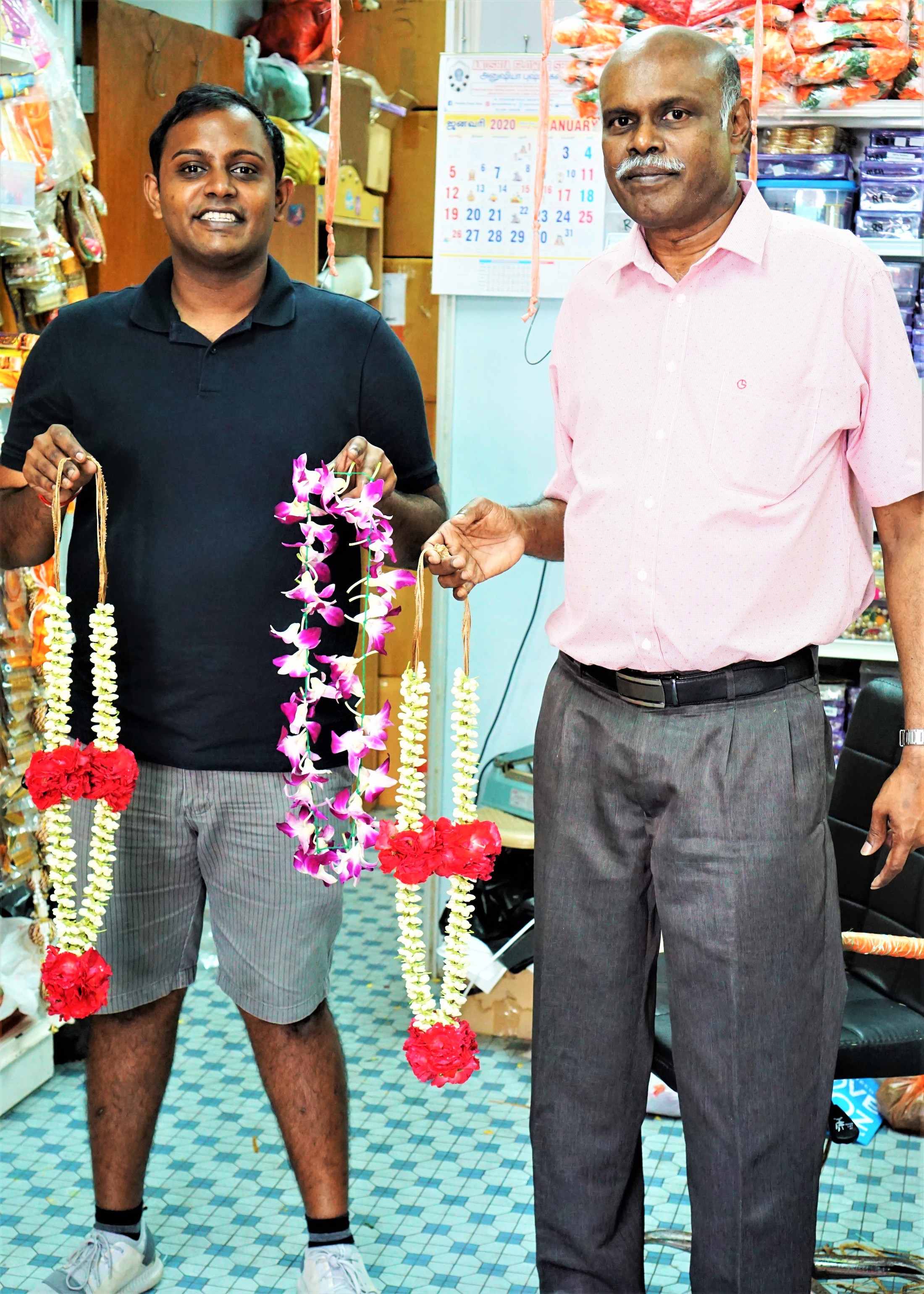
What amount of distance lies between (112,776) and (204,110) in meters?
0.97

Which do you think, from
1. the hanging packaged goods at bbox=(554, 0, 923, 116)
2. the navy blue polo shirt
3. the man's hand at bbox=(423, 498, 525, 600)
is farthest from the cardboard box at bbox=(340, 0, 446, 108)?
the man's hand at bbox=(423, 498, 525, 600)

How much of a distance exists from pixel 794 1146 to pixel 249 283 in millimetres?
1422

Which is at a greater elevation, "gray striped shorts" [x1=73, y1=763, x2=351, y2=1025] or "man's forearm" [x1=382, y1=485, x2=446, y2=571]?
"man's forearm" [x1=382, y1=485, x2=446, y2=571]

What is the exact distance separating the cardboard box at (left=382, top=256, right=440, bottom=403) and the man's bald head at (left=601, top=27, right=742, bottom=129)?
296cm

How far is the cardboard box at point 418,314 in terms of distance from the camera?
474 centimetres

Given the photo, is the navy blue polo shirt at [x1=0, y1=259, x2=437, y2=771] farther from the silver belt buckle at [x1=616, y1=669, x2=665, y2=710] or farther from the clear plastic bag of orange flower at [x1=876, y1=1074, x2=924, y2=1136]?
the clear plastic bag of orange flower at [x1=876, y1=1074, x2=924, y2=1136]

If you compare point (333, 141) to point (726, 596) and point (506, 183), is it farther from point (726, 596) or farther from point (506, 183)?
point (726, 596)

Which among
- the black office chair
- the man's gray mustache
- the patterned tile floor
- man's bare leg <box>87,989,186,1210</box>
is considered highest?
the man's gray mustache

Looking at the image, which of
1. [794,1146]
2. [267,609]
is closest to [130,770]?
[267,609]

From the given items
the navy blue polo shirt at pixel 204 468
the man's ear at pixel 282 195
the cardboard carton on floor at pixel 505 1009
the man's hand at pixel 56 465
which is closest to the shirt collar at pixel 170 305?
the navy blue polo shirt at pixel 204 468

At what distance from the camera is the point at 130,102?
11.9 feet

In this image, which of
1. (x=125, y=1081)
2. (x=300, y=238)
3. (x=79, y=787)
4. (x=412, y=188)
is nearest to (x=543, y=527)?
(x=79, y=787)

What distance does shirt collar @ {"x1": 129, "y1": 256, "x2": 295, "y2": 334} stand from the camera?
82.8 inches

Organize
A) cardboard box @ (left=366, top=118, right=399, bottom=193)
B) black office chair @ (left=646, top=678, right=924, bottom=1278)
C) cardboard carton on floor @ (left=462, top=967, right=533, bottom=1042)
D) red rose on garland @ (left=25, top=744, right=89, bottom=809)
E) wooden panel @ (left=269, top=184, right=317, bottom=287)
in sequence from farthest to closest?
cardboard box @ (left=366, top=118, right=399, bottom=193) → wooden panel @ (left=269, top=184, right=317, bottom=287) → cardboard carton on floor @ (left=462, top=967, right=533, bottom=1042) → black office chair @ (left=646, top=678, right=924, bottom=1278) → red rose on garland @ (left=25, top=744, right=89, bottom=809)
